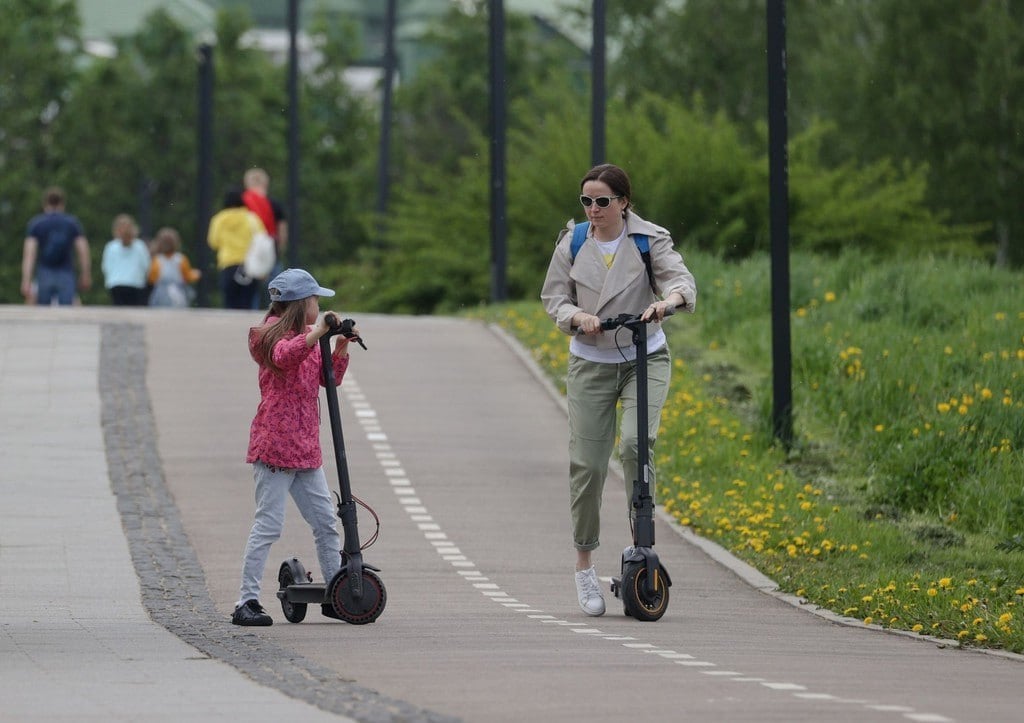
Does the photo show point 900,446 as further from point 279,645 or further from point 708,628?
point 279,645

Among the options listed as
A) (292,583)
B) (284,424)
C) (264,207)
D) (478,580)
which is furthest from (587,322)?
(264,207)

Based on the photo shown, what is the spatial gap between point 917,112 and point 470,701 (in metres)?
42.8

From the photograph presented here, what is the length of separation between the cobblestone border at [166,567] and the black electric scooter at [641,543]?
1.66 metres

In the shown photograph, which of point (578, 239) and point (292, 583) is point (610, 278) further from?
point (292, 583)

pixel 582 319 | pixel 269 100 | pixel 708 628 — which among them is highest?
pixel 269 100

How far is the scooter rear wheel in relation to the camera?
10.4m

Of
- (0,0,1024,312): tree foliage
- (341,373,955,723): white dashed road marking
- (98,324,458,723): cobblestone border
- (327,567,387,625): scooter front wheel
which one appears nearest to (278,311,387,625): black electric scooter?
(327,567,387,625): scooter front wheel

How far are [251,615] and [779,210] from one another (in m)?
7.96

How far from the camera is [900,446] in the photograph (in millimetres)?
15828

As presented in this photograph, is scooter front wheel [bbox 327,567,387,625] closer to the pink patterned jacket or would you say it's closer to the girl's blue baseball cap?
the pink patterned jacket

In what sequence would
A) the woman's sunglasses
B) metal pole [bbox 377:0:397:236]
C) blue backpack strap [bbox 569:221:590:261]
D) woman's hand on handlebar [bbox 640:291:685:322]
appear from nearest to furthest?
woman's hand on handlebar [bbox 640:291:685:322]
the woman's sunglasses
blue backpack strap [bbox 569:221:590:261]
metal pole [bbox 377:0:397:236]

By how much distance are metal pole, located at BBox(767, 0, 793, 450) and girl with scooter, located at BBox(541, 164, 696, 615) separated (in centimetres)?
608

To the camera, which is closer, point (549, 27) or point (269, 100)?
point (269, 100)

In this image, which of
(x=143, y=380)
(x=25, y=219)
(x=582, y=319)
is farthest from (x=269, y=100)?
(x=582, y=319)
